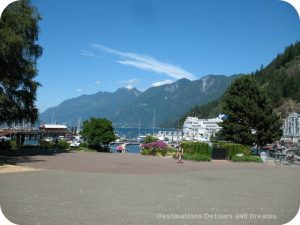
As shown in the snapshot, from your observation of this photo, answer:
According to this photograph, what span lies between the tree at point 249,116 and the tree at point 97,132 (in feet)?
34.1

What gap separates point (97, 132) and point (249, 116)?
13187mm

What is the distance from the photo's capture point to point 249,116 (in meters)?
36.3

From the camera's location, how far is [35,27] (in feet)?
70.0

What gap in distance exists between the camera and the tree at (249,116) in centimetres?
3634

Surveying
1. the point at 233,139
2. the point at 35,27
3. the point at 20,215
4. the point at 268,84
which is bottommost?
the point at 20,215

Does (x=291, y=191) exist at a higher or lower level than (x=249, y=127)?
lower

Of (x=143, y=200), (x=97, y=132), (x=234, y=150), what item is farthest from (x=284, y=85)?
(x=143, y=200)

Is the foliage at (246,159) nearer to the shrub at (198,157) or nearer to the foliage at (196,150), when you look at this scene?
the shrub at (198,157)

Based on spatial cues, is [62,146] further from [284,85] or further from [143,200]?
[284,85]

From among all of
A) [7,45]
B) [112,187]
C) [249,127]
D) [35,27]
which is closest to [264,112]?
[249,127]

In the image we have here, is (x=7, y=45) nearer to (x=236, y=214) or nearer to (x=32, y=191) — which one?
(x=32, y=191)

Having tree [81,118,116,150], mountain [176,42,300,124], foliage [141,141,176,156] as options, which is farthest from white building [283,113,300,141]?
foliage [141,141,176,156]

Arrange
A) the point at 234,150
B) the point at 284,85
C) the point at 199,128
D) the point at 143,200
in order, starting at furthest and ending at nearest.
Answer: the point at 199,128 → the point at 284,85 → the point at 234,150 → the point at 143,200

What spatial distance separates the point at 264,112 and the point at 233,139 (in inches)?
142
